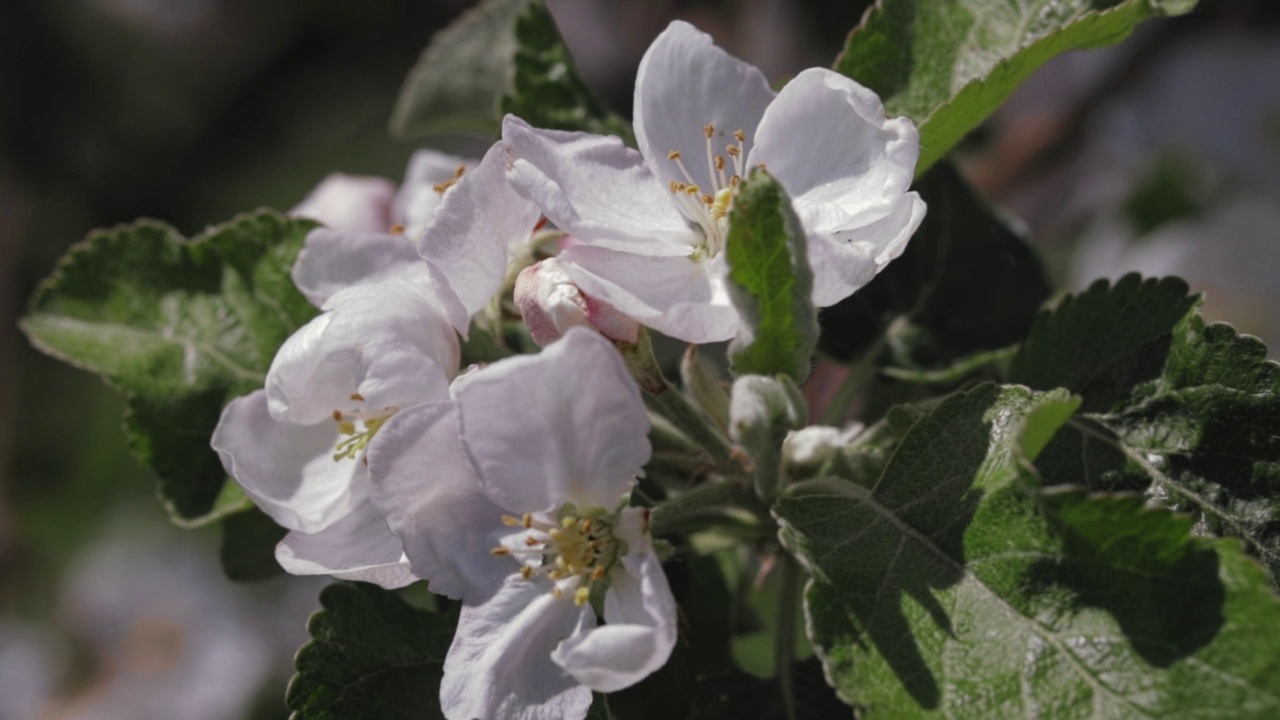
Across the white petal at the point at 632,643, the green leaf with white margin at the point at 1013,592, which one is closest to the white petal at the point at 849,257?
the green leaf with white margin at the point at 1013,592

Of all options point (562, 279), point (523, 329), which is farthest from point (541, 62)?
point (562, 279)

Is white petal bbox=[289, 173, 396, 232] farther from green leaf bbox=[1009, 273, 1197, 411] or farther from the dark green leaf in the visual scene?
green leaf bbox=[1009, 273, 1197, 411]

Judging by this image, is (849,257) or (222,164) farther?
(222,164)

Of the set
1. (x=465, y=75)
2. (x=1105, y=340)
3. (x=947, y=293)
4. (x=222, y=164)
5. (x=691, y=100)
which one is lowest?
(x=222, y=164)

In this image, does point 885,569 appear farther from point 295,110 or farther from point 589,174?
point 295,110

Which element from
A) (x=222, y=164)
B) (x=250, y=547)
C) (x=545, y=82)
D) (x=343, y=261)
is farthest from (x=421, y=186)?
(x=222, y=164)

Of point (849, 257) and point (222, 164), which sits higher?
point (849, 257)

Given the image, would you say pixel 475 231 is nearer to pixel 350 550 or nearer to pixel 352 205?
pixel 350 550
